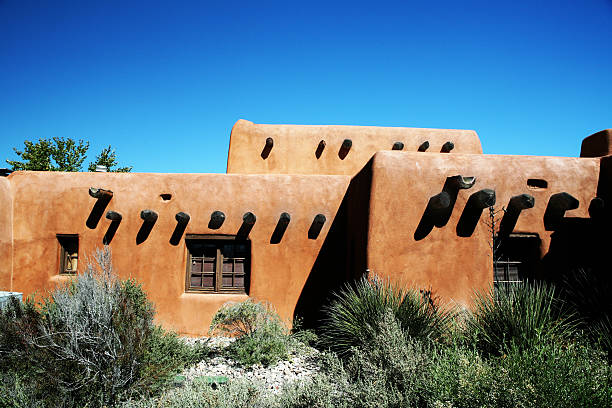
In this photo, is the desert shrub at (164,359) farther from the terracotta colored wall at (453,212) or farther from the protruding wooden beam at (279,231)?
the terracotta colored wall at (453,212)

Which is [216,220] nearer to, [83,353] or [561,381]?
[83,353]

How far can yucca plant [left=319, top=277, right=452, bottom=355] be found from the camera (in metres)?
5.25

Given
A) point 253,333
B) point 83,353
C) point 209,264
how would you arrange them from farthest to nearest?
1. point 209,264
2. point 253,333
3. point 83,353

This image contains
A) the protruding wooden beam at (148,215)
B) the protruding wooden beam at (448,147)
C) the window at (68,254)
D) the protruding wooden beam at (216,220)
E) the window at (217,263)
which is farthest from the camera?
the protruding wooden beam at (448,147)

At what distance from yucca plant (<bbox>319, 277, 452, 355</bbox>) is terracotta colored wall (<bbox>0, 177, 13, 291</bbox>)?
740 centimetres

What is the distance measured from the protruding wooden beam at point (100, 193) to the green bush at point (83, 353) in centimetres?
338

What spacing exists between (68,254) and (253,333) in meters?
5.05

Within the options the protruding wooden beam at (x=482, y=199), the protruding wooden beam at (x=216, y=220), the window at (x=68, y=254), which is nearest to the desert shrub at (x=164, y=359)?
the protruding wooden beam at (x=216, y=220)

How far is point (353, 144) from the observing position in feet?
35.8

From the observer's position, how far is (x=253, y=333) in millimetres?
6719

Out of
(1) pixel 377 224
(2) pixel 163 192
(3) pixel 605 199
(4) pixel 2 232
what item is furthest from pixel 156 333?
(3) pixel 605 199

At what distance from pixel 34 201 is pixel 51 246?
1.13 meters

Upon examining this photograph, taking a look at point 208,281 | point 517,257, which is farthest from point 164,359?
point 517,257

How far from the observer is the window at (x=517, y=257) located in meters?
6.70
